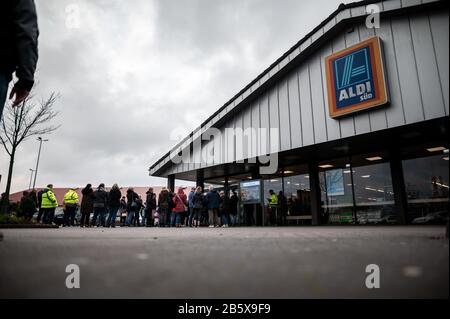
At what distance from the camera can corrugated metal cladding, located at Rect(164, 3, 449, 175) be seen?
7160mm

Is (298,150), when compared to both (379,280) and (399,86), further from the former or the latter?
(379,280)

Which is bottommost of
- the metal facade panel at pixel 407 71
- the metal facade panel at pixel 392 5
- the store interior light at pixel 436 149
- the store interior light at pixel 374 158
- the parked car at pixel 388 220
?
the parked car at pixel 388 220

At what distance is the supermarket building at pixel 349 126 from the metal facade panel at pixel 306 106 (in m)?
0.04

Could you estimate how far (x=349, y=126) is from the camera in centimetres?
854

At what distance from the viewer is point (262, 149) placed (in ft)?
34.8

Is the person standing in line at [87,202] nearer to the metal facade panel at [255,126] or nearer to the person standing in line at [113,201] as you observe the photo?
the person standing in line at [113,201]

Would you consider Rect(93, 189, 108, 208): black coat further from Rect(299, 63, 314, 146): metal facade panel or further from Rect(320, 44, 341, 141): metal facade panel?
Rect(320, 44, 341, 141): metal facade panel

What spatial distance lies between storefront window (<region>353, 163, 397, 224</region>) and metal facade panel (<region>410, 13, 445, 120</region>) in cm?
388

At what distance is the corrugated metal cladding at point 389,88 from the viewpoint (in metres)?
7.16

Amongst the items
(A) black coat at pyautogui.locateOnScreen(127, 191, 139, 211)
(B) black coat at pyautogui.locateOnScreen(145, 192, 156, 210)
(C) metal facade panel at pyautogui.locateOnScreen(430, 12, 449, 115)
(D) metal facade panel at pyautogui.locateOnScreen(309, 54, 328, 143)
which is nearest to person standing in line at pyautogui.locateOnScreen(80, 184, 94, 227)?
(A) black coat at pyautogui.locateOnScreen(127, 191, 139, 211)

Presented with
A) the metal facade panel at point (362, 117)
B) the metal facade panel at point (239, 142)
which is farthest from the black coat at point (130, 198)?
the metal facade panel at point (362, 117)

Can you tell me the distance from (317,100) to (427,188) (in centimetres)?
510
